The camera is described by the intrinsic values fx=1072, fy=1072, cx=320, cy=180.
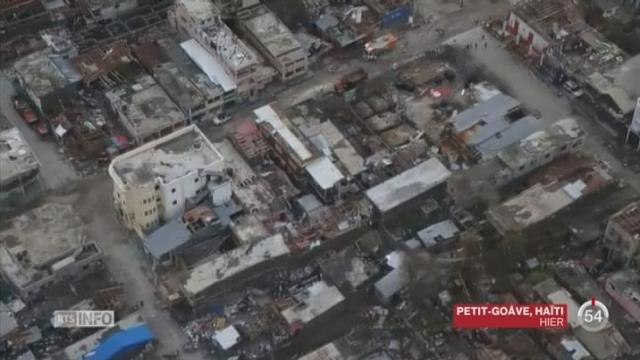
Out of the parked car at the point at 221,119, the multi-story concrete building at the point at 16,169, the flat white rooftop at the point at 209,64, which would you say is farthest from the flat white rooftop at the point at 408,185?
the multi-story concrete building at the point at 16,169

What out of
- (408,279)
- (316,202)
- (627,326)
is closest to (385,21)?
(316,202)

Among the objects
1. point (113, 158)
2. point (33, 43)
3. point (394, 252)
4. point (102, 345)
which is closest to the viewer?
point (102, 345)

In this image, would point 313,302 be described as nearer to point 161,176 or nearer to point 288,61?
point 161,176

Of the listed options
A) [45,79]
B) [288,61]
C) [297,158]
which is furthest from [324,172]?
[45,79]

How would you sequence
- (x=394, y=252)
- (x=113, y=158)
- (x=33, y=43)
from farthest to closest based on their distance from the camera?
(x=33, y=43)
(x=113, y=158)
(x=394, y=252)

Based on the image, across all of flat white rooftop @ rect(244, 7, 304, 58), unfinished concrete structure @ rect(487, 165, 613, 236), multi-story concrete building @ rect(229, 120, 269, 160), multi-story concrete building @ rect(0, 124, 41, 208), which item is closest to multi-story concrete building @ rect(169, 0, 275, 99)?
flat white rooftop @ rect(244, 7, 304, 58)

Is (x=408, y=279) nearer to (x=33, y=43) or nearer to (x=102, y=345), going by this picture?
(x=102, y=345)

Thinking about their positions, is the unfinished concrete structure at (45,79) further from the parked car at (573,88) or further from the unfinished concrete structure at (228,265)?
the parked car at (573,88)
